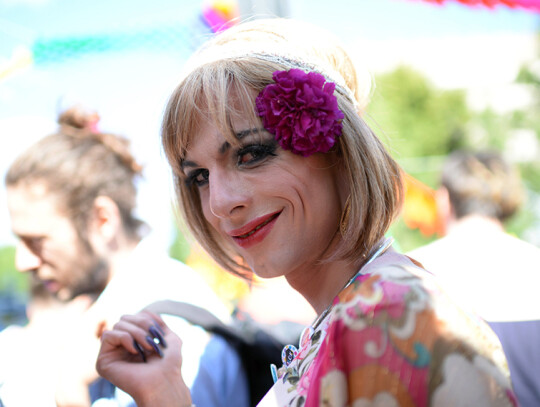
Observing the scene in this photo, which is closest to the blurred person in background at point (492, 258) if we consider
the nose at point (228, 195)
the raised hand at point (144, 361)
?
the nose at point (228, 195)

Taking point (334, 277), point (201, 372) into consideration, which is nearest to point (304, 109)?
point (334, 277)

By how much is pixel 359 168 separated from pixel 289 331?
1.47m

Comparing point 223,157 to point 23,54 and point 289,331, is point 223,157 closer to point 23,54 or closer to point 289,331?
point 289,331

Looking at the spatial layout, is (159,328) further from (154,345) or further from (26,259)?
(26,259)

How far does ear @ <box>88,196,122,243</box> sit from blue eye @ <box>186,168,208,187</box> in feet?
4.11

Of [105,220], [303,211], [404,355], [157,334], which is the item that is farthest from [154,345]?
[105,220]

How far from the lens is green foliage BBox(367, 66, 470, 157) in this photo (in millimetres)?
32938

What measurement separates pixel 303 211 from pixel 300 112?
0.93ft

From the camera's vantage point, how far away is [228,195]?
1449 mm

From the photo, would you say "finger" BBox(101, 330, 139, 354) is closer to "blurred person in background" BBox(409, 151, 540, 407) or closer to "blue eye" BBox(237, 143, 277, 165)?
"blue eye" BBox(237, 143, 277, 165)

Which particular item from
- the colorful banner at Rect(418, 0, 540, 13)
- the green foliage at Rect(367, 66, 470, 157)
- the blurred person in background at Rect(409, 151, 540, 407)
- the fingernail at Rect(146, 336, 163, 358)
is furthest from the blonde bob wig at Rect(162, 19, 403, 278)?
the green foliage at Rect(367, 66, 470, 157)

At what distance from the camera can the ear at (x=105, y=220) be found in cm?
277

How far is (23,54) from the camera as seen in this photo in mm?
3227

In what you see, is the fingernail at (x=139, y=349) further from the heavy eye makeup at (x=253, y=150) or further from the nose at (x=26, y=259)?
the nose at (x=26, y=259)
